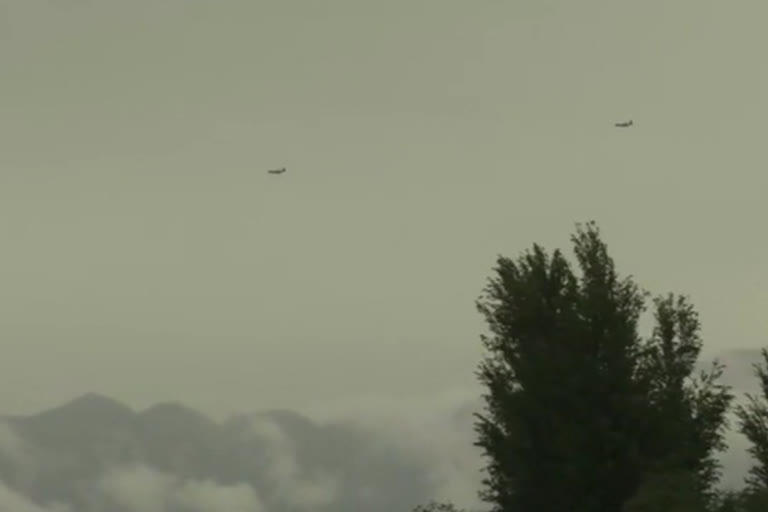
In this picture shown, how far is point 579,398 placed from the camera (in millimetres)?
55000

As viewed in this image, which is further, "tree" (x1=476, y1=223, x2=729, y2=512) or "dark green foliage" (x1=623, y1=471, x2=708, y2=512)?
"tree" (x1=476, y1=223, x2=729, y2=512)

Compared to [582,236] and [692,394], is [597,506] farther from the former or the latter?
[582,236]

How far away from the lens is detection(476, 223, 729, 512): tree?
53781 mm

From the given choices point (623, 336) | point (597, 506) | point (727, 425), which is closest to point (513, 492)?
point (597, 506)

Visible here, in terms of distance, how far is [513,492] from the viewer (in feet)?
184

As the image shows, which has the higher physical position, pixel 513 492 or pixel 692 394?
pixel 692 394

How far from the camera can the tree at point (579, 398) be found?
5378cm

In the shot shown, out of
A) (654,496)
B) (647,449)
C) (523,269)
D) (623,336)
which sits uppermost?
(523,269)

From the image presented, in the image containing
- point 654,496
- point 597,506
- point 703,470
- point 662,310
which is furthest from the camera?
point 662,310

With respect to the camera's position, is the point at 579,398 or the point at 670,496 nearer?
the point at 670,496

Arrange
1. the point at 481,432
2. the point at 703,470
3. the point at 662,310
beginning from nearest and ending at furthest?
the point at 703,470 → the point at 481,432 → the point at 662,310

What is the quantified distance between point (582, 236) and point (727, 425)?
1112 centimetres

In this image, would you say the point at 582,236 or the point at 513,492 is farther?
the point at 582,236

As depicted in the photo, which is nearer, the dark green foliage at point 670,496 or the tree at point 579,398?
the dark green foliage at point 670,496
